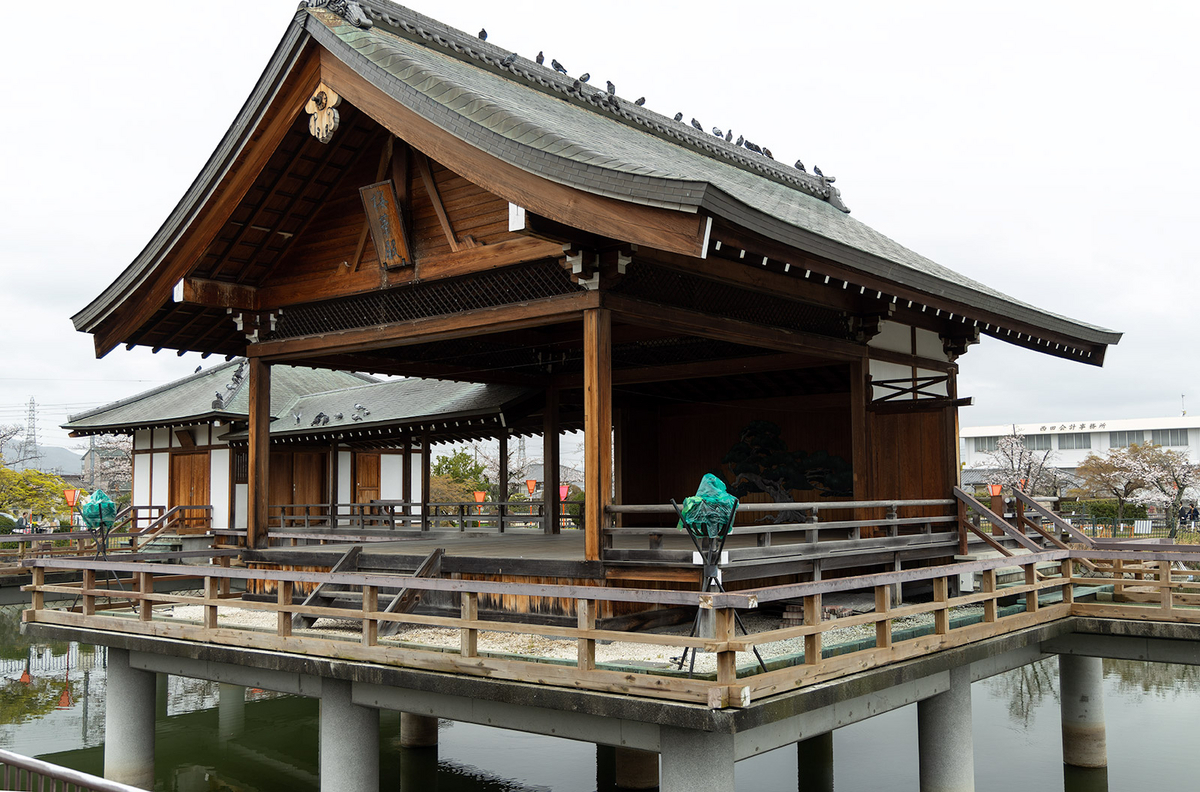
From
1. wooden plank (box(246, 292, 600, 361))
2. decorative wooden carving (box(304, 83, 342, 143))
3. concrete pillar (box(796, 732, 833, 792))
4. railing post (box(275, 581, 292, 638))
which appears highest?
decorative wooden carving (box(304, 83, 342, 143))

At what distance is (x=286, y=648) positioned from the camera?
29.7 ft

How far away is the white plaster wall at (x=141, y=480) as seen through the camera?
85.9 ft

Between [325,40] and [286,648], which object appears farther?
[325,40]

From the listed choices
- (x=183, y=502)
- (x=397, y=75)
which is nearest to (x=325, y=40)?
(x=397, y=75)

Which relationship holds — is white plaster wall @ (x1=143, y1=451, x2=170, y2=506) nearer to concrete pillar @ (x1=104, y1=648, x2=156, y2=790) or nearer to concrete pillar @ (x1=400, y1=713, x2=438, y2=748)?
concrete pillar @ (x1=400, y1=713, x2=438, y2=748)

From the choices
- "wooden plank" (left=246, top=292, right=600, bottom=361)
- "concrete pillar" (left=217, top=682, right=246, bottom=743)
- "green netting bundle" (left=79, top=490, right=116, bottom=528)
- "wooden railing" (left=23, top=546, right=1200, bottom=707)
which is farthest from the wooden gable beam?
"concrete pillar" (left=217, top=682, right=246, bottom=743)

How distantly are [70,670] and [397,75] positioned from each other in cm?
1996

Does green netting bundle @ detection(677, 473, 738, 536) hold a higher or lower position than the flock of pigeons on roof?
lower

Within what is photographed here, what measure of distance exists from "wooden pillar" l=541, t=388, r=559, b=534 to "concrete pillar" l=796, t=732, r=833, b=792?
5.29 meters

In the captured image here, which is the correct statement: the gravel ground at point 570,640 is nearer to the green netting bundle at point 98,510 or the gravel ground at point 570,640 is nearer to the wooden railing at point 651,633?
the wooden railing at point 651,633

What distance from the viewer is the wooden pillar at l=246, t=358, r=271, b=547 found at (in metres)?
12.3

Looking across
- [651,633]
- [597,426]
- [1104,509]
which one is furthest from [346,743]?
[1104,509]

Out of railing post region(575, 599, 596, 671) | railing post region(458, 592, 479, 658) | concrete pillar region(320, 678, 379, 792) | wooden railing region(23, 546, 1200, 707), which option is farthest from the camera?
concrete pillar region(320, 678, 379, 792)

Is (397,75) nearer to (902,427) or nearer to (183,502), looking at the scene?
(902,427)
